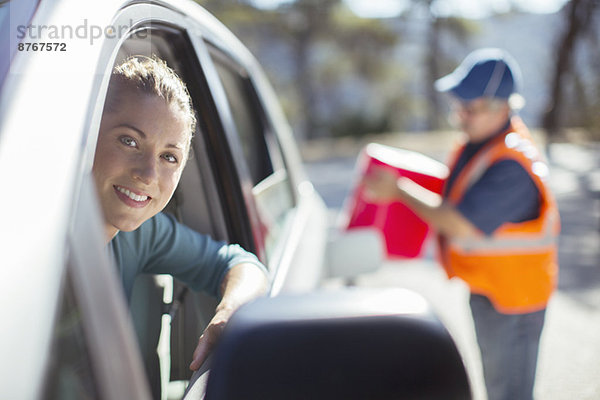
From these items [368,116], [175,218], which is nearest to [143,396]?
[175,218]

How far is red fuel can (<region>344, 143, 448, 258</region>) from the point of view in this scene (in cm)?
349

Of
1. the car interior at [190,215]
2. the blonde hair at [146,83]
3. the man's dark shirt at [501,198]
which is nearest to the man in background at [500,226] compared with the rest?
the man's dark shirt at [501,198]

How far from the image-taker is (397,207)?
383cm

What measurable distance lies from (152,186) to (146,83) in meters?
0.22

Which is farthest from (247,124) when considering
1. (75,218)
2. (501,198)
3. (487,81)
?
(75,218)

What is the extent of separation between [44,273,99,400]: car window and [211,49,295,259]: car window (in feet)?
4.61

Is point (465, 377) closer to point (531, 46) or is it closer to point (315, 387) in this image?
point (315, 387)

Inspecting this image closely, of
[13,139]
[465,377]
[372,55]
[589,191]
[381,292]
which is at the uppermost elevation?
[372,55]

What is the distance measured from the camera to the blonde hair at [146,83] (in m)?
1.21

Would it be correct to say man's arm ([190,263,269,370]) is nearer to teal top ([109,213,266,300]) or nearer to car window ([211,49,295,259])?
teal top ([109,213,266,300])

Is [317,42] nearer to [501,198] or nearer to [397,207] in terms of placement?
[397,207]

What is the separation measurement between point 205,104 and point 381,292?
102 cm

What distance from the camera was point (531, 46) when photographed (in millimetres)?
54500

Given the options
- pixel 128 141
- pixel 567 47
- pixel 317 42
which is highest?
pixel 317 42
